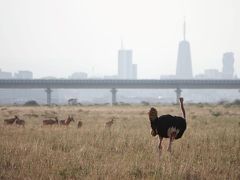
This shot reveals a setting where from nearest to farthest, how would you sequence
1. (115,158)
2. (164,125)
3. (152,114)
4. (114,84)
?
(152,114) < (164,125) < (115,158) < (114,84)

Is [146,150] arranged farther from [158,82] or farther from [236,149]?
[158,82]

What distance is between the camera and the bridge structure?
14300 cm

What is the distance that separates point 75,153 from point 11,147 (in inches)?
72.6

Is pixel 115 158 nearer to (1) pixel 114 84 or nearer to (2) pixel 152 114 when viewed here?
(2) pixel 152 114

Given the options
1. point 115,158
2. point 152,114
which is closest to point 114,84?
point 115,158

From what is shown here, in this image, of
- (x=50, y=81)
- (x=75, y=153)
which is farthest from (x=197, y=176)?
(x=50, y=81)

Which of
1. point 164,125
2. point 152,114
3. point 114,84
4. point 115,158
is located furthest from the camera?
point 114,84

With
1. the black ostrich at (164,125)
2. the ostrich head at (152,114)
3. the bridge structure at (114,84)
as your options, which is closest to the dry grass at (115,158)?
the black ostrich at (164,125)

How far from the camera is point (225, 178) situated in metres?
10.0

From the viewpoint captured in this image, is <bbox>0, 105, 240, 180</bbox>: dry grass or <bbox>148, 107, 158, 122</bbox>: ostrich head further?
<bbox>148, 107, 158, 122</bbox>: ostrich head

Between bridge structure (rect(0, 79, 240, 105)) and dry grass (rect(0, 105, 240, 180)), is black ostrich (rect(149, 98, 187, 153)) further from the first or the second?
bridge structure (rect(0, 79, 240, 105))

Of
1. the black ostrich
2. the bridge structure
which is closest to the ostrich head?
the black ostrich

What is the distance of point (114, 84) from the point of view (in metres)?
149

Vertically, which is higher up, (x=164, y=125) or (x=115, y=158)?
(x=164, y=125)
